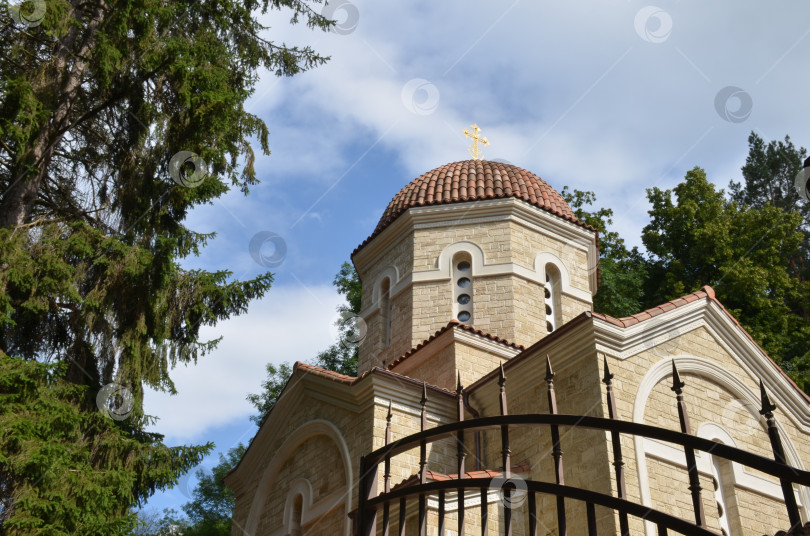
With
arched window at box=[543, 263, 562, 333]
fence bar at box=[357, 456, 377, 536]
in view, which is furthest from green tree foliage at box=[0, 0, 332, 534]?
arched window at box=[543, 263, 562, 333]

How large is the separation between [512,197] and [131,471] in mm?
8701

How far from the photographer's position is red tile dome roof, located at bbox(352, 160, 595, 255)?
48.5ft

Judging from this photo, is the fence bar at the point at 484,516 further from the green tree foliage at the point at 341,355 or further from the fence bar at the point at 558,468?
the green tree foliage at the point at 341,355

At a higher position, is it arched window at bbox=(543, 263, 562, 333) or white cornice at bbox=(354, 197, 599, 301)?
white cornice at bbox=(354, 197, 599, 301)

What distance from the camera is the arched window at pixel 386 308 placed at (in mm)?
14602

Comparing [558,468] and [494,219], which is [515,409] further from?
[494,219]

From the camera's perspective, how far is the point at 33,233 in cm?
945

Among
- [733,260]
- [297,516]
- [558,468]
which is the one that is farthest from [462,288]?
[733,260]

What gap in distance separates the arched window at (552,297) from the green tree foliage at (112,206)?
6043 millimetres

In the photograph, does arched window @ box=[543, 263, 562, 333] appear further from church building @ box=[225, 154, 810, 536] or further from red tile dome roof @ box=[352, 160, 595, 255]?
red tile dome roof @ box=[352, 160, 595, 255]

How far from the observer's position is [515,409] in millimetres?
9992

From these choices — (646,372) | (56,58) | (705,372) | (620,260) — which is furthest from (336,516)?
(620,260)

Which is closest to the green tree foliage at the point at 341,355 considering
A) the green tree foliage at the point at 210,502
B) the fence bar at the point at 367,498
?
the green tree foliage at the point at 210,502

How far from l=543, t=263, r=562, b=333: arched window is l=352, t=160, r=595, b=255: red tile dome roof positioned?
1195 mm
